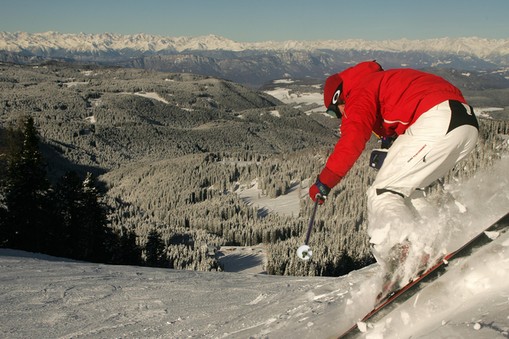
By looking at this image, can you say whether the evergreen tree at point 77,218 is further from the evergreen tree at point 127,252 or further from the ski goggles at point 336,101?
the ski goggles at point 336,101

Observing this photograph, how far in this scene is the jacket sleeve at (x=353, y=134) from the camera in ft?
17.2

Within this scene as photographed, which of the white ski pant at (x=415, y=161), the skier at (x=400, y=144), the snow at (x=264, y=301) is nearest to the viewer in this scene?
the snow at (x=264, y=301)

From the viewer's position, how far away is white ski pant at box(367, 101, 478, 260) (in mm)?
5176

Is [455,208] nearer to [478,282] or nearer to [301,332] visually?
[478,282]

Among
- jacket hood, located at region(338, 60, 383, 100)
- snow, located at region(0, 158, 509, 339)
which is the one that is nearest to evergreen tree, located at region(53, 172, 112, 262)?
snow, located at region(0, 158, 509, 339)

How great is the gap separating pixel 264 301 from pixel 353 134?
4.19 m

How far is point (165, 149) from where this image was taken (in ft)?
631

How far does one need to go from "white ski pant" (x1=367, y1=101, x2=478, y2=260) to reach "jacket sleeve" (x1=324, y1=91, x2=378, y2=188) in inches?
20.2

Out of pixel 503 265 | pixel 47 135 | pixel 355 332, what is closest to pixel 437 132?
pixel 503 265

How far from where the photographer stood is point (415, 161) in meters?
5.32

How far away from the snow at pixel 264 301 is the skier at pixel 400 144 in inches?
23.3

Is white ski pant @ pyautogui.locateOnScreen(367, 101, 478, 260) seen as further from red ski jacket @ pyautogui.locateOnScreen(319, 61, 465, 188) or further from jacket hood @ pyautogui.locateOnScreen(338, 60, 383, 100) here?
jacket hood @ pyautogui.locateOnScreen(338, 60, 383, 100)

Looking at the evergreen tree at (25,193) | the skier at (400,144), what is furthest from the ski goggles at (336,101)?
the evergreen tree at (25,193)

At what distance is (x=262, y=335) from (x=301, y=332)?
576 millimetres
